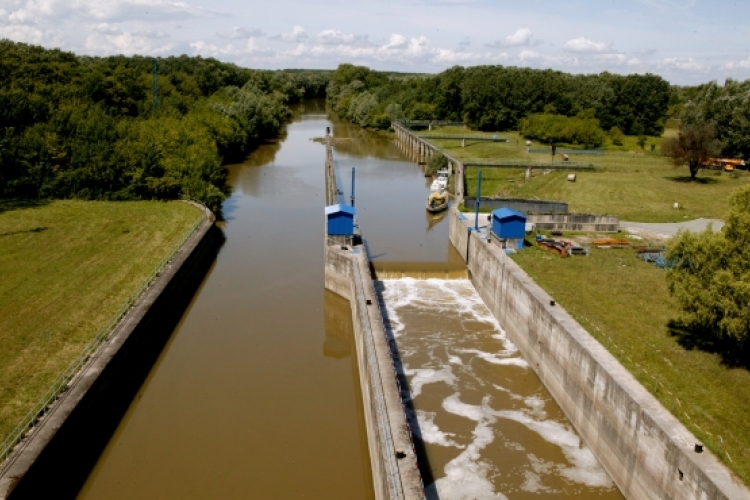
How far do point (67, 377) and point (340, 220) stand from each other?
1219 centimetres

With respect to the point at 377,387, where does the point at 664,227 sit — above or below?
above

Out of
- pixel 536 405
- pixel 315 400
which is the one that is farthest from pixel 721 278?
pixel 315 400

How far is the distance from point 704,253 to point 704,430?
4380 millimetres

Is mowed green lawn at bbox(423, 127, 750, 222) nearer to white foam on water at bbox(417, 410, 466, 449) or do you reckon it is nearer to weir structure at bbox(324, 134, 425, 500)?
weir structure at bbox(324, 134, 425, 500)

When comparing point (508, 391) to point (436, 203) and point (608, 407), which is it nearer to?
point (608, 407)

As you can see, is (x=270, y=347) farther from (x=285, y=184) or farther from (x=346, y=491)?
(x=285, y=184)

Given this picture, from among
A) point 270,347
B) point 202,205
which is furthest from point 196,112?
point 270,347

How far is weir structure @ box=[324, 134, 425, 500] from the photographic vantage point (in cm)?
1192

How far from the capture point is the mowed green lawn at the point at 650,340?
13297mm

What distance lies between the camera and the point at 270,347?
20688 millimetres

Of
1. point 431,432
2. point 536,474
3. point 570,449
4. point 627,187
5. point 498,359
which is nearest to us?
point 536,474

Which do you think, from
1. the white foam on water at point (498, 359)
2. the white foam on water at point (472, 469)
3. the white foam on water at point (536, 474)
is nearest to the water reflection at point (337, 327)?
the white foam on water at point (498, 359)

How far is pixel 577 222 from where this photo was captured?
2886 centimetres

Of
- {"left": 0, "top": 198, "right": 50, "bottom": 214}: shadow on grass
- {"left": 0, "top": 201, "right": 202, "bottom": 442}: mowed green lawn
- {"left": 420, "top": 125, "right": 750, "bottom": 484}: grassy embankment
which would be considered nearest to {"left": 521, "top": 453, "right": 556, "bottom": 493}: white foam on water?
{"left": 420, "top": 125, "right": 750, "bottom": 484}: grassy embankment
